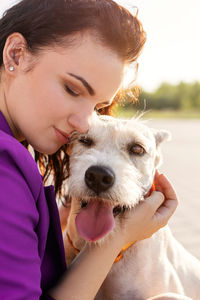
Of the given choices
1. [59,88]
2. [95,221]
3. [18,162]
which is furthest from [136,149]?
[18,162]

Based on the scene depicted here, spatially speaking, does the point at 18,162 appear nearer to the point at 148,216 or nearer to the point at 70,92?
the point at 70,92

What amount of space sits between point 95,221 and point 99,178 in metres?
0.33

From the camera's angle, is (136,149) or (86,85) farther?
(136,149)

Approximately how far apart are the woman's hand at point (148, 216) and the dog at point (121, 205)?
72 mm

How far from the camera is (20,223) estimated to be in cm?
184

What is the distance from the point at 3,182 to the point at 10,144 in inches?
8.8

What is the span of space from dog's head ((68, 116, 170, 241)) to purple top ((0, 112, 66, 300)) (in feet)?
2.40

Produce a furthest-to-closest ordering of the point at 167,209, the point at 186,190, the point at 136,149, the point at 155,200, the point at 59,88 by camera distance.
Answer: the point at 186,190, the point at 136,149, the point at 167,209, the point at 155,200, the point at 59,88

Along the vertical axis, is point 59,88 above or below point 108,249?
above

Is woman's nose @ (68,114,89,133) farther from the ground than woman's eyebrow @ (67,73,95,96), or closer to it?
closer to it

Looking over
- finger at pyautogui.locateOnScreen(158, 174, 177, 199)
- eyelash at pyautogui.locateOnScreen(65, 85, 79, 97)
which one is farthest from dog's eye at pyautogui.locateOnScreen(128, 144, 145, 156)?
eyelash at pyautogui.locateOnScreen(65, 85, 79, 97)

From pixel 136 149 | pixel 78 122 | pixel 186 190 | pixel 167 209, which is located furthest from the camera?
pixel 186 190

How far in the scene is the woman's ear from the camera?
2732mm

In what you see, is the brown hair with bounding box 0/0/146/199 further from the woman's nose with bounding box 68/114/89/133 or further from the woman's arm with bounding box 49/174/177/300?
the woman's arm with bounding box 49/174/177/300
